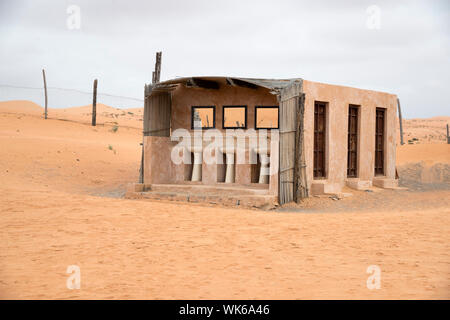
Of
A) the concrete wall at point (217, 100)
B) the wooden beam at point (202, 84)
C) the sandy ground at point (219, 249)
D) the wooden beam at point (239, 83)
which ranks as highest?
the wooden beam at point (202, 84)

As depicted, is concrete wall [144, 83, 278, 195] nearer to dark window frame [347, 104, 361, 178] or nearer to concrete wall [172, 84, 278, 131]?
concrete wall [172, 84, 278, 131]

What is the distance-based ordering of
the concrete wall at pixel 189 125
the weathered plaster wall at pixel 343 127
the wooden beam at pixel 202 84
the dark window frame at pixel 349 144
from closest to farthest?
the weathered plaster wall at pixel 343 127, the wooden beam at pixel 202 84, the concrete wall at pixel 189 125, the dark window frame at pixel 349 144

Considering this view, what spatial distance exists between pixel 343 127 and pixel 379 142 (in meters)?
2.62

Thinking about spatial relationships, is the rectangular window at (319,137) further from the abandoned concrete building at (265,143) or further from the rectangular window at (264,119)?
the rectangular window at (264,119)

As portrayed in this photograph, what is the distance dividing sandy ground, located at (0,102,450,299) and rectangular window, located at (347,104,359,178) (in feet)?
3.89

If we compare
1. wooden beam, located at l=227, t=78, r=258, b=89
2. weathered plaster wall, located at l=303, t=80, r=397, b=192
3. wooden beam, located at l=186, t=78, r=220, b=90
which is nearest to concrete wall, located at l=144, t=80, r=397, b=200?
weathered plaster wall, located at l=303, t=80, r=397, b=192

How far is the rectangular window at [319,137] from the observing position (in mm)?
15461

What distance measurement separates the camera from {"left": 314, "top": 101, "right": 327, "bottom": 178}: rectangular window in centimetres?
1546

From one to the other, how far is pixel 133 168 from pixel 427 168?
46.0ft

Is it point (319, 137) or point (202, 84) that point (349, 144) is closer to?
point (319, 137)

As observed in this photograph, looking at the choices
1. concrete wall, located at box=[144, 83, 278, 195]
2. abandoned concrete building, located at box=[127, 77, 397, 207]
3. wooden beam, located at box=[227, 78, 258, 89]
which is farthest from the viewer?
concrete wall, located at box=[144, 83, 278, 195]

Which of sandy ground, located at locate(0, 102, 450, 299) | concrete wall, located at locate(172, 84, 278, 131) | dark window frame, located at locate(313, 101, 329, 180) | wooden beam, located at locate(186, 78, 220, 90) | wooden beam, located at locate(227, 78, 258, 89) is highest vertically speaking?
wooden beam, located at locate(186, 78, 220, 90)

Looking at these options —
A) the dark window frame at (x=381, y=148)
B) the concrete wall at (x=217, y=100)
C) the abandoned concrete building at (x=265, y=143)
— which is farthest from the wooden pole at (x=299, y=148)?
the dark window frame at (x=381, y=148)

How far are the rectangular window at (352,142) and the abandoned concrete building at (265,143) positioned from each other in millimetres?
35
